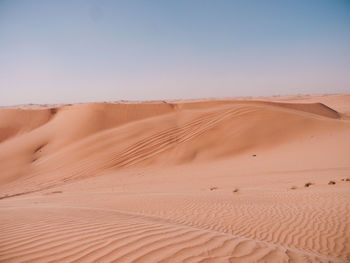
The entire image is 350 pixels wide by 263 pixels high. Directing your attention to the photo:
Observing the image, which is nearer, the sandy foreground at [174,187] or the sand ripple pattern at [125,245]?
the sand ripple pattern at [125,245]

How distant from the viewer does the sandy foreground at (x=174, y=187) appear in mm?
2943

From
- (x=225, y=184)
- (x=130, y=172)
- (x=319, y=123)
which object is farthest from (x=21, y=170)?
(x=319, y=123)

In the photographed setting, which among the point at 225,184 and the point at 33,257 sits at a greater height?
the point at 33,257

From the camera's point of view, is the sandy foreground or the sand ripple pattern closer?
the sand ripple pattern

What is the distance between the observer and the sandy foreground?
2943 mm

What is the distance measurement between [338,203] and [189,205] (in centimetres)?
358

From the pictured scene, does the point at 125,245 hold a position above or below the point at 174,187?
above

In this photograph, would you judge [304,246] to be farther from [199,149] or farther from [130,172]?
[199,149]

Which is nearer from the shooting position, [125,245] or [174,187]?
[125,245]

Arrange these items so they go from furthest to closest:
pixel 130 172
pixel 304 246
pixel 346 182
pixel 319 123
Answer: pixel 319 123 → pixel 130 172 → pixel 346 182 → pixel 304 246

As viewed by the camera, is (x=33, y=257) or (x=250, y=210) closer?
(x=33, y=257)

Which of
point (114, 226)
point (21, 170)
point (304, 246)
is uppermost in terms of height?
point (114, 226)

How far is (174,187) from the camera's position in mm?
9367

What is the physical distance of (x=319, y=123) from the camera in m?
17.5
